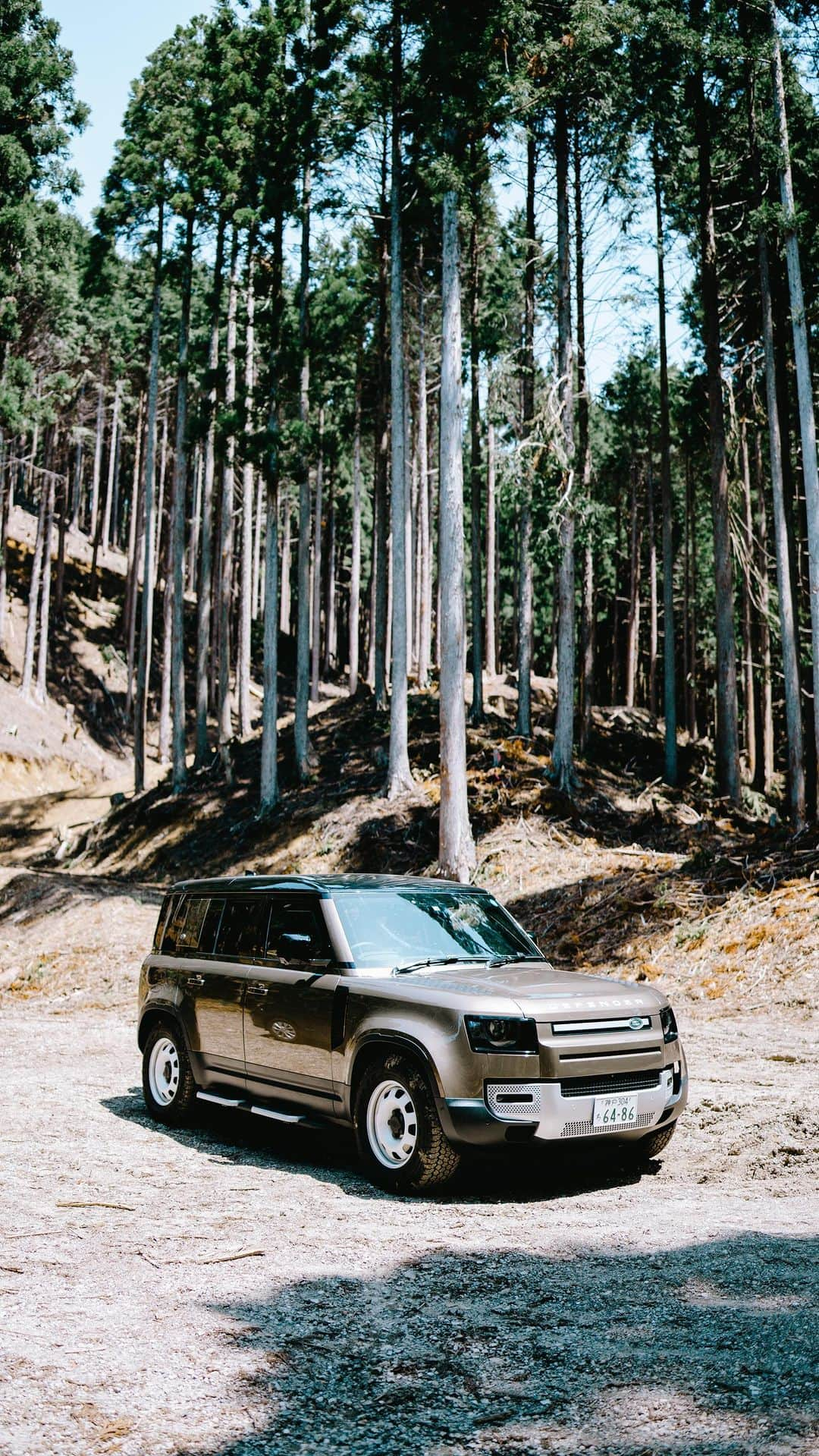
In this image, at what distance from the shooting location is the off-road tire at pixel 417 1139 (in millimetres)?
6211

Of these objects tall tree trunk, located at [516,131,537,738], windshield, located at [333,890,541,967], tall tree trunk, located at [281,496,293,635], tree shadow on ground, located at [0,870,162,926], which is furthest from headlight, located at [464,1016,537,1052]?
tall tree trunk, located at [281,496,293,635]

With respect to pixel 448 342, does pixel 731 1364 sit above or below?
below

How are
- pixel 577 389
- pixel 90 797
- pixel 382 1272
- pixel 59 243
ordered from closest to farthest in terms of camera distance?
pixel 382 1272 < pixel 577 389 < pixel 59 243 < pixel 90 797

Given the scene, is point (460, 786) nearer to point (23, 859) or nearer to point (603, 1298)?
point (603, 1298)

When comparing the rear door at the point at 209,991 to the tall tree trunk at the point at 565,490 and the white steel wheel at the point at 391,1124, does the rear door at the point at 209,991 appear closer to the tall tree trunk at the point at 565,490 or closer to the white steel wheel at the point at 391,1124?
the white steel wheel at the point at 391,1124

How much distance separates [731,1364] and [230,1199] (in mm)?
3481

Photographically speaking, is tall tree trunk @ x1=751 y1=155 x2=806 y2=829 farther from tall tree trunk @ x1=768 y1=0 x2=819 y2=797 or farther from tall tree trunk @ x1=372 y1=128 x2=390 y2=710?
tall tree trunk @ x1=372 y1=128 x2=390 y2=710

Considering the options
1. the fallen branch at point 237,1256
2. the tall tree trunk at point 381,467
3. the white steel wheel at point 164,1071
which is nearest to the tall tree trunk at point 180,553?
the tall tree trunk at point 381,467

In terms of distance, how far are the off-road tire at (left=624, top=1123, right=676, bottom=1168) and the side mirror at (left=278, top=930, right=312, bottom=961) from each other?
2.37 meters

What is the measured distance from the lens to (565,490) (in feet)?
71.6

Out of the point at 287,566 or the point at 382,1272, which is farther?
the point at 287,566

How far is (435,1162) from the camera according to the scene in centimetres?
621

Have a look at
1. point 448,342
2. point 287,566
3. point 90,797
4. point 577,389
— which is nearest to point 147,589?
point 90,797

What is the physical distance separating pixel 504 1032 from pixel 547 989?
512 millimetres
